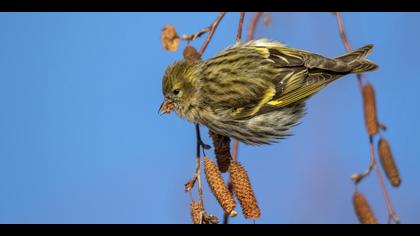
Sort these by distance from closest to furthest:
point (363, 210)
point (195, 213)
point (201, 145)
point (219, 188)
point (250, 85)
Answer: point (195, 213), point (219, 188), point (201, 145), point (250, 85), point (363, 210)

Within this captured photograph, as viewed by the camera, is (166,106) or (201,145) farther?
(166,106)

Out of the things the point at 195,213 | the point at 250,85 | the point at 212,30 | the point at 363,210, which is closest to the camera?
the point at 195,213

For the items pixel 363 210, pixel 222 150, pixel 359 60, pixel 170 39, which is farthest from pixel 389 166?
pixel 170 39

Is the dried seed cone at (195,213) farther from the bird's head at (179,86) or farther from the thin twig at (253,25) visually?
the thin twig at (253,25)

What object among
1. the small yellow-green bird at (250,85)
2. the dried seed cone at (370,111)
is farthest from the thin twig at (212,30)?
the dried seed cone at (370,111)

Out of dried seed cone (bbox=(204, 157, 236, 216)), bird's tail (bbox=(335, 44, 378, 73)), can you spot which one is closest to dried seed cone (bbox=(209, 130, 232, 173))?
dried seed cone (bbox=(204, 157, 236, 216))

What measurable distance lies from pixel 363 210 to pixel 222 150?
789mm

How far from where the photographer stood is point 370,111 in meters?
3.00

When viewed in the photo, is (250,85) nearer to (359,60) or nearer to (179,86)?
(179,86)

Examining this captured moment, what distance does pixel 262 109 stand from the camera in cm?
293
